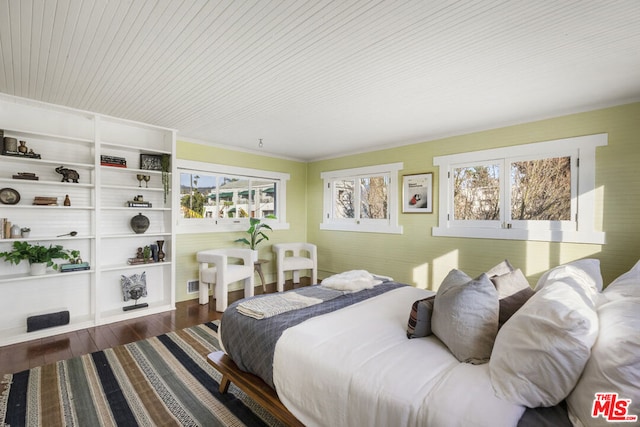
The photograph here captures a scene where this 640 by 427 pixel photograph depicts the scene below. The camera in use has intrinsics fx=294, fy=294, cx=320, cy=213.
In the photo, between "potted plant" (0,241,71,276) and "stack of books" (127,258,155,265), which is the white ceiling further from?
"stack of books" (127,258,155,265)

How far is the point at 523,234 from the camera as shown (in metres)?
3.61

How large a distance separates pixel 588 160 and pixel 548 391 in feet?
10.6

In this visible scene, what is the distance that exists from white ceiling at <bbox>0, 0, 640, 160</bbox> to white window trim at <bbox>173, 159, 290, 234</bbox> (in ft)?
3.45

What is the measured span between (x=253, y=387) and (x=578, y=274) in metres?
2.22

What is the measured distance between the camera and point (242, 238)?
522 cm

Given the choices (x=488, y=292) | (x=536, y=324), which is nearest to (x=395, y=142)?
(x=488, y=292)

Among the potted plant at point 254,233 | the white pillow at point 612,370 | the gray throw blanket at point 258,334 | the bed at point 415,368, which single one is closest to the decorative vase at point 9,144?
the potted plant at point 254,233

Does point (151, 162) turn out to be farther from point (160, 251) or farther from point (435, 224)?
point (435, 224)

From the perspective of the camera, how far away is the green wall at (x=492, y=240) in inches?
119

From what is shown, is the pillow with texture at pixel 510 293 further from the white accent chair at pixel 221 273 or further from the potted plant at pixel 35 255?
the potted plant at pixel 35 255

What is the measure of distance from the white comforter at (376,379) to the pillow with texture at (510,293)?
1.22 ft

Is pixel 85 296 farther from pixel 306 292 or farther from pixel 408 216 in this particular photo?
pixel 408 216

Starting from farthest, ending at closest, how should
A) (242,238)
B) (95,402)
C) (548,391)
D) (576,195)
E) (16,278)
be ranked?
(242,238)
(576,195)
(16,278)
(95,402)
(548,391)

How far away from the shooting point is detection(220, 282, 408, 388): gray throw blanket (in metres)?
1.75
